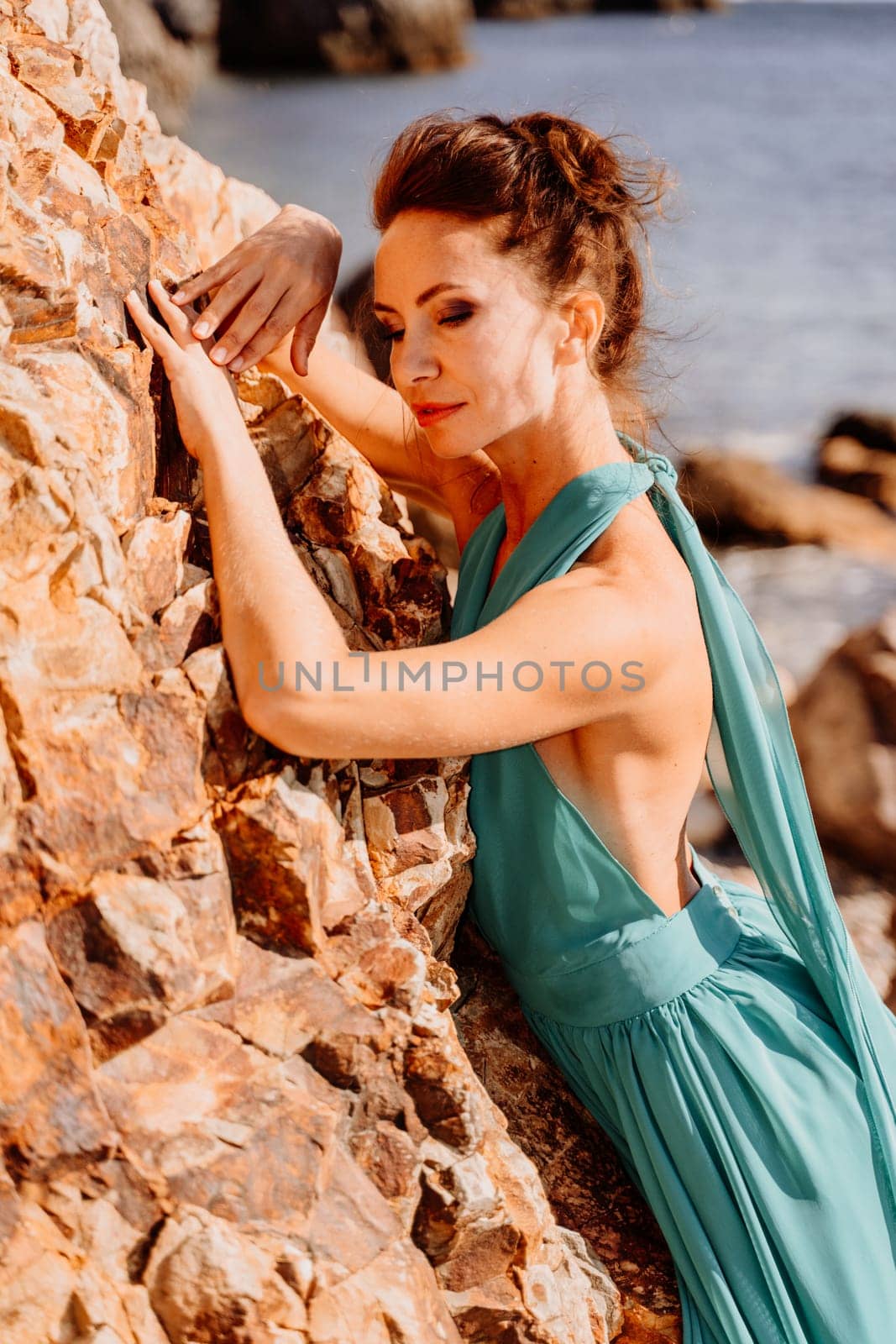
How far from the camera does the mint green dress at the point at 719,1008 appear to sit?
173 cm

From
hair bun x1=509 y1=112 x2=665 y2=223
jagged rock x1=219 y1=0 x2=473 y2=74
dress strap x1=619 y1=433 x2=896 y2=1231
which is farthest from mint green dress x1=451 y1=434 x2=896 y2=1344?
jagged rock x1=219 y1=0 x2=473 y2=74

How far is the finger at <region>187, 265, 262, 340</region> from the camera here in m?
1.88

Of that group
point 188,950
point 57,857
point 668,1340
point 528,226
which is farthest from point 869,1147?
point 528,226

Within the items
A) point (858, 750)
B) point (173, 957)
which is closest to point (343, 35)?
point (858, 750)

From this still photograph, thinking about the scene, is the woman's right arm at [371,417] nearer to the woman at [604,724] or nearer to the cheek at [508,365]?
the woman at [604,724]

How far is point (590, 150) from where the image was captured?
1.95m

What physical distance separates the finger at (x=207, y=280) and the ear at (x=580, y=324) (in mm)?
561

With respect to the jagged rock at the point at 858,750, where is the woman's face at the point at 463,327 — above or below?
above

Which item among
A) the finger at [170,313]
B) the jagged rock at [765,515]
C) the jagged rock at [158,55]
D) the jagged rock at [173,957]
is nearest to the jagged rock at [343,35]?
the jagged rock at [158,55]

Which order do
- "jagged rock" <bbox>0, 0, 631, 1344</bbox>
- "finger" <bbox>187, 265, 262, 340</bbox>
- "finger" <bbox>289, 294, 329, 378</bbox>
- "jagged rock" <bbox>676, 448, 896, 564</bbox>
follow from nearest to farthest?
"jagged rock" <bbox>0, 0, 631, 1344</bbox>
"finger" <bbox>187, 265, 262, 340</bbox>
"finger" <bbox>289, 294, 329, 378</bbox>
"jagged rock" <bbox>676, 448, 896, 564</bbox>

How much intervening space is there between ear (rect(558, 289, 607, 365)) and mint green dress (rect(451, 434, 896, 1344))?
0.66 feet

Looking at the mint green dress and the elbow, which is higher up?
the elbow

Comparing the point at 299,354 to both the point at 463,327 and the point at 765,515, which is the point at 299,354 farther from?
the point at 765,515

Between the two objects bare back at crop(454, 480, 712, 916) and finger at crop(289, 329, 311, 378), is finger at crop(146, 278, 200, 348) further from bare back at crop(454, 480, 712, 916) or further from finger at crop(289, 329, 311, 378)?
bare back at crop(454, 480, 712, 916)
